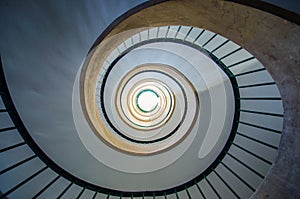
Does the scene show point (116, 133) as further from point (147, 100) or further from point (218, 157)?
point (147, 100)

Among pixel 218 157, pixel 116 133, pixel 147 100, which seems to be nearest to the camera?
pixel 218 157

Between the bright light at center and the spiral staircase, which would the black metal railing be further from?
the bright light at center

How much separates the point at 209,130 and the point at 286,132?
2.35 metres

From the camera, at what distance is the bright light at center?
42.0ft

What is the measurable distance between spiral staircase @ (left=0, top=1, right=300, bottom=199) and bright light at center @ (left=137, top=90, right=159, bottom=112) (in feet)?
18.1

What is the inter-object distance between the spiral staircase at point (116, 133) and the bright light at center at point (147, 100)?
5503 millimetres

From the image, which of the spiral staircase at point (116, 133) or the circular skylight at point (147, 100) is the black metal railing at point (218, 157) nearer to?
the spiral staircase at point (116, 133)

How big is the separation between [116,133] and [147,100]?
748cm

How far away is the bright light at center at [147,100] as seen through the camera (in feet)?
42.0

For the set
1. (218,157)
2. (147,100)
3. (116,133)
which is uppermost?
(147,100)

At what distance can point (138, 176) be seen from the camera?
497 centimetres

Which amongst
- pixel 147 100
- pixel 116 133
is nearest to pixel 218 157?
pixel 116 133

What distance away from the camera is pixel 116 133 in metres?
6.16

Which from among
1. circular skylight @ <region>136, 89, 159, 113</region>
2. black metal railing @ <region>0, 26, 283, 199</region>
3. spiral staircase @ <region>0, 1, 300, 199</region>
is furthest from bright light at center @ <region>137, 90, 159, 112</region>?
black metal railing @ <region>0, 26, 283, 199</region>
